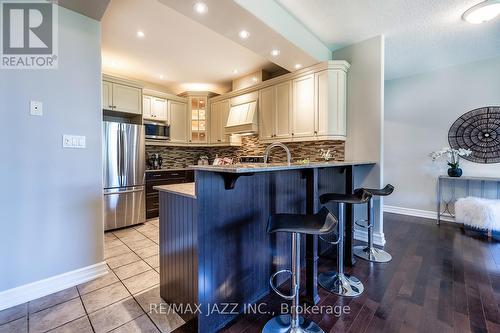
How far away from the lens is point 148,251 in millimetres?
2709

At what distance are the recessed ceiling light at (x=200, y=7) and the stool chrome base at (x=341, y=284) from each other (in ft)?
8.66

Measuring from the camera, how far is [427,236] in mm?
3131

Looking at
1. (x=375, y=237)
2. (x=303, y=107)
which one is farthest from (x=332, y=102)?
(x=375, y=237)

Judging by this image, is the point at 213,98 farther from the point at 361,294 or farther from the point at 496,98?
the point at 496,98

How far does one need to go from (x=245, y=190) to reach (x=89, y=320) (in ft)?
4.70

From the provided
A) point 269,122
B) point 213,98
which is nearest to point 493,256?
point 269,122

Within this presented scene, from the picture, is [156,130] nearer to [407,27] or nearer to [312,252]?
[312,252]

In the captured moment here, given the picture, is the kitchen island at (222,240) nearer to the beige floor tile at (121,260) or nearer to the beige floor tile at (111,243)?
the beige floor tile at (121,260)

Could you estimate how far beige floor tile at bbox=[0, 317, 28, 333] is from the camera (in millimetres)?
1446

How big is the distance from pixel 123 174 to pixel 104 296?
2.06 metres

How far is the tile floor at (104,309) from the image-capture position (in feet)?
4.85

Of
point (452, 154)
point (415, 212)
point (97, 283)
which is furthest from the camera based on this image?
point (415, 212)

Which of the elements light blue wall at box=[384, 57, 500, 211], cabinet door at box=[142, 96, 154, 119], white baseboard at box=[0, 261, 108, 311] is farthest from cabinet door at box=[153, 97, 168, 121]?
light blue wall at box=[384, 57, 500, 211]

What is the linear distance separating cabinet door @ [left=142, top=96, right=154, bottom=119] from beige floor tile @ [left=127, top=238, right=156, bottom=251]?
2.34 m
